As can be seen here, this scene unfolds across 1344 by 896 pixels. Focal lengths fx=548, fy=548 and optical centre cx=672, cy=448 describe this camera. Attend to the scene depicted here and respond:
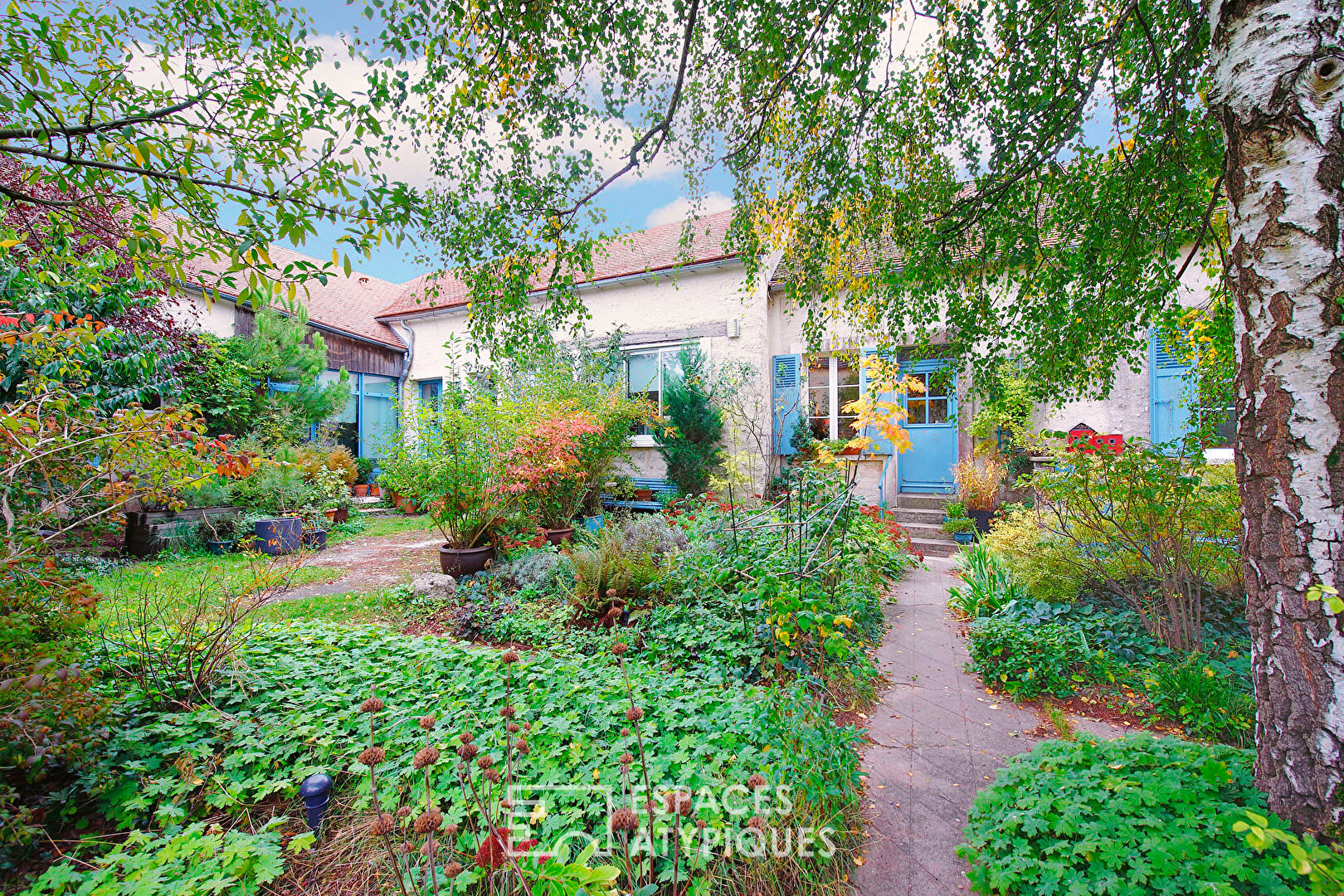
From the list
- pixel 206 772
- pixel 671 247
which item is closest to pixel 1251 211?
pixel 206 772

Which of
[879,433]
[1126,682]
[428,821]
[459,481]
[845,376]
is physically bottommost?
[1126,682]

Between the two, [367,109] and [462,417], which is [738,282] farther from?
[367,109]

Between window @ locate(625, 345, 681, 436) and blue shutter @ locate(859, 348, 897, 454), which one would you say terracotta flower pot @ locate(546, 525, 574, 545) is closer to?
window @ locate(625, 345, 681, 436)

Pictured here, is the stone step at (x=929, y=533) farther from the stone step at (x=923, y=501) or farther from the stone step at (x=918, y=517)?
the stone step at (x=923, y=501)

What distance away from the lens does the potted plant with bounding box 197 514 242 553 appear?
6938 mm

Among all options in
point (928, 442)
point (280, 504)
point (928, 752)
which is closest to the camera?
point (928, 752)

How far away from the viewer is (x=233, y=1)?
2699mm

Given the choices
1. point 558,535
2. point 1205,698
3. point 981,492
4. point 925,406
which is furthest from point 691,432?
point 1205,698

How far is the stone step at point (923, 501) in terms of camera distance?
26.4 ft

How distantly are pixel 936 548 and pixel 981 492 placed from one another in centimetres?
98

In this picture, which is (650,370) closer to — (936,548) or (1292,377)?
(936,548)

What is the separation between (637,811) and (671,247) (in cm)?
1047

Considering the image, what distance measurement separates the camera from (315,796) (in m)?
1.91

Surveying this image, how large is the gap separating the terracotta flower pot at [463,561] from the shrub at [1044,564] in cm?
474
